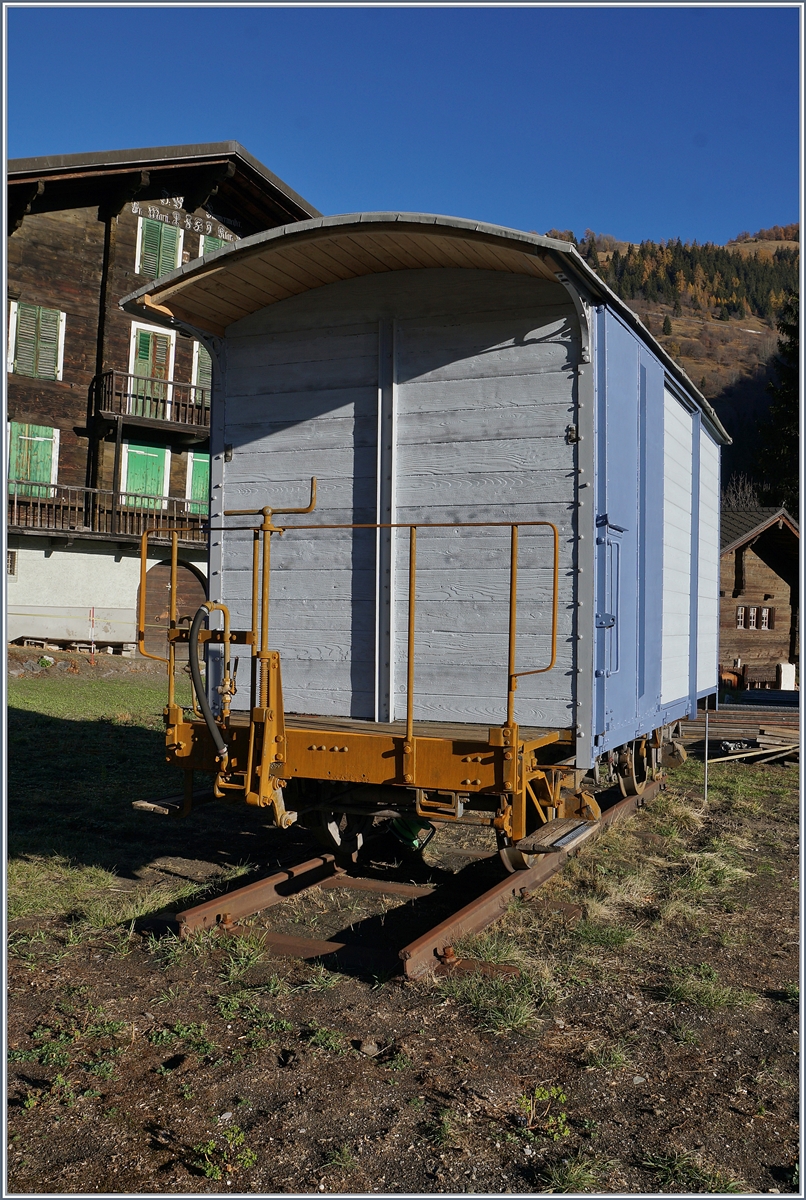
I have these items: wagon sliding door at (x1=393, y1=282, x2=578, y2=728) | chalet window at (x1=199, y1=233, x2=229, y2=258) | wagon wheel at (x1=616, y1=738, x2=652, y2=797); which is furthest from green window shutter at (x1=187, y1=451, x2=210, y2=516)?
wagon sliding door at (x1=393, y1=282, x2=578, y2=728)

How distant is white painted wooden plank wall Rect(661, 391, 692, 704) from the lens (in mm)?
8650

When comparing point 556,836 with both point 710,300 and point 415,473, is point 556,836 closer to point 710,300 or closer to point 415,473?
point 415,473

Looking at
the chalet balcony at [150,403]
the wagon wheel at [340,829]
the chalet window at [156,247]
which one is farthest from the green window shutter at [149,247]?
the wagon wheel at [340,829]

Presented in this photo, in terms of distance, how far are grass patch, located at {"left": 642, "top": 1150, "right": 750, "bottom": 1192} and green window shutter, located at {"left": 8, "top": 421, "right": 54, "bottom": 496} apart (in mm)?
23484

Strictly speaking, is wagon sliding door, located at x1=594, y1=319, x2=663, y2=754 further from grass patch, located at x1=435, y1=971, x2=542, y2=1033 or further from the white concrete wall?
the white concrete wall

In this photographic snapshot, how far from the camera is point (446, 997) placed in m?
4.88

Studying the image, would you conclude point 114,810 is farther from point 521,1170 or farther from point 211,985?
point 521,1170

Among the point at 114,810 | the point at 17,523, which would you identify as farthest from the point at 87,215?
the point at 114,810

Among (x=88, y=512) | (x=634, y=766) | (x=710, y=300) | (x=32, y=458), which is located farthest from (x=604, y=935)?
(x=710, y=300)

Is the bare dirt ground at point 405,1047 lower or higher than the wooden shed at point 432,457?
lower

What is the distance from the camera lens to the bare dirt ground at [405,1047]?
136 inches

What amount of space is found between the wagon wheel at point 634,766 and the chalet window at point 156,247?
20.8m

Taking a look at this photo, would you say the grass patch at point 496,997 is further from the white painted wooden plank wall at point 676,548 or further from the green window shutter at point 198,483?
Result: the green window shutter at point 198,483

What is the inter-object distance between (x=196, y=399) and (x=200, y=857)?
20.8 meters
